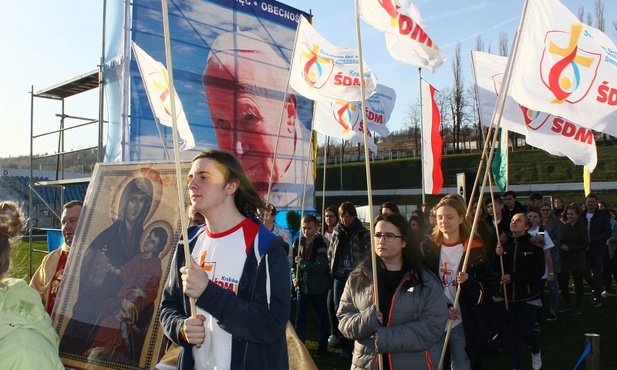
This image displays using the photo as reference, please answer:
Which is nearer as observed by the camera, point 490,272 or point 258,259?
point 258,259

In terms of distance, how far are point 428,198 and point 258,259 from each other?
3849 cm

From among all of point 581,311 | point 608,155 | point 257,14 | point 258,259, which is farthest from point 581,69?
point 608,155

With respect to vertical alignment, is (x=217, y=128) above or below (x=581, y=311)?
above

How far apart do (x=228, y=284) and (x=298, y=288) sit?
478 centimetres

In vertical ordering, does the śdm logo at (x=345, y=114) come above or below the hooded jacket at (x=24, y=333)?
above

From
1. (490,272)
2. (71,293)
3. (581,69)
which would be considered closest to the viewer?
(71,293)

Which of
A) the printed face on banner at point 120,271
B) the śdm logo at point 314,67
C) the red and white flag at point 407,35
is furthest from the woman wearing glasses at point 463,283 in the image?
the śdm logo at point 314,67

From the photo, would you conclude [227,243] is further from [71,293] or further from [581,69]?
[581,69]

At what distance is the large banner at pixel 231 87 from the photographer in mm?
9273

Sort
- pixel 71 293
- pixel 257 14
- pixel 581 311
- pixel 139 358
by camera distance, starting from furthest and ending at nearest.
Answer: pixel 257 14 < pixel 581 311 < pixel 71 293 < pixel 139 358

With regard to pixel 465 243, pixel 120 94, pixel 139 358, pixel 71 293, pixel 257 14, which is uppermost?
pixel 257 14

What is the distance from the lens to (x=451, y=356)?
4.50 metres

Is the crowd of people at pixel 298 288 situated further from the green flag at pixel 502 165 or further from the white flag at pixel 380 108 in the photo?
the white flag at pixel 380 108

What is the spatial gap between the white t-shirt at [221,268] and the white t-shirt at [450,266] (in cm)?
267
